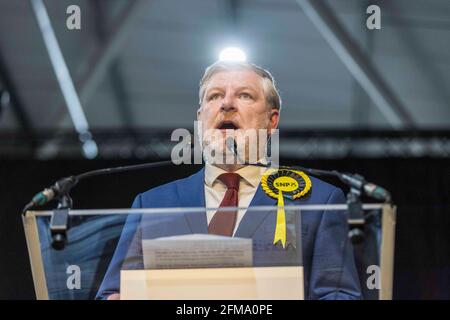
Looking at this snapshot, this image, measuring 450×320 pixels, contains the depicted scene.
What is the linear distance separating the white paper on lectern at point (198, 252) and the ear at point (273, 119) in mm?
771

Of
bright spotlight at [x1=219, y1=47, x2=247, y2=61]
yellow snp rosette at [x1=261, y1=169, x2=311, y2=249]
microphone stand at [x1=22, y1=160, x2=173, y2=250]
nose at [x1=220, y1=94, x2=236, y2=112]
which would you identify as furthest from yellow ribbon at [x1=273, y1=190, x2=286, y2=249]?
bright spotlight at [x1=219, y1=47, x2=247, y2=61]

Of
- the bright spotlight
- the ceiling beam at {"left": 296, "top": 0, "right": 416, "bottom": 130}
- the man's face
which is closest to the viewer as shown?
the man's face

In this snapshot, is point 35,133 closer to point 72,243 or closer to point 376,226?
point 72,243

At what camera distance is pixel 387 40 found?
2578 millimetres

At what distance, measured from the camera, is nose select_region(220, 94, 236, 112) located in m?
2.12

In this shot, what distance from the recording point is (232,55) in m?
2.51

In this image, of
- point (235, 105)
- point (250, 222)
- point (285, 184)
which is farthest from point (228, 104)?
point (250, 222)

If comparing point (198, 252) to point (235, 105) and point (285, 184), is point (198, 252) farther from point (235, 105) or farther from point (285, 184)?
point (235, 105)

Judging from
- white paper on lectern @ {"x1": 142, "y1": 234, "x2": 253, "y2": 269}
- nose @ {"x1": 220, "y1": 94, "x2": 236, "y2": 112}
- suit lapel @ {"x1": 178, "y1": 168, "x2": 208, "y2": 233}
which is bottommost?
white paper on lectern @ {"x1": 142, "y1": 234, "x2": 253, "y2": 269}

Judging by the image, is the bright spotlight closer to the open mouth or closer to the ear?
the ear

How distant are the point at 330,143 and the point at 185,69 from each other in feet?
2.06

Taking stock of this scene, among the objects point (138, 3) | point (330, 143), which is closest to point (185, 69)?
point (138, 3)

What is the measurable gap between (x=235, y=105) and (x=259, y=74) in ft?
0.60

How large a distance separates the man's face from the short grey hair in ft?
0.07
